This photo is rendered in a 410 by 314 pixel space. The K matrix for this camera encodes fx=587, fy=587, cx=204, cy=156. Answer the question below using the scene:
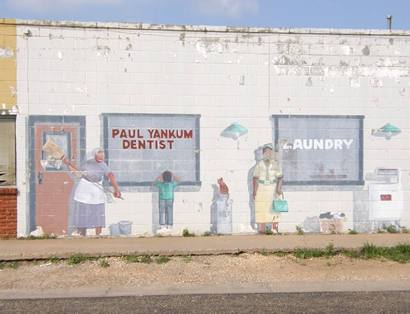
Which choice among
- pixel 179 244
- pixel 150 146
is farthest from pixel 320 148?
pixel 179 244

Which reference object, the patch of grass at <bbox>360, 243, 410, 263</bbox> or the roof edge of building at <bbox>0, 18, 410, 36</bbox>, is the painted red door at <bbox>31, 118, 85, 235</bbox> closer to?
the roof edge of building at <bbox>0, 18, 410, 36</bbox>

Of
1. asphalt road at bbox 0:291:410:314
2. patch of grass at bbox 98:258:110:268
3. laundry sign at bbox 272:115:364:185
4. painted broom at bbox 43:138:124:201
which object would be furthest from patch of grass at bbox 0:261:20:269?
laundry sign at bbox 272:115:364:185

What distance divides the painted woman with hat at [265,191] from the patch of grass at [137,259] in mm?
3149

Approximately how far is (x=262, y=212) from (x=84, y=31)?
518 cm

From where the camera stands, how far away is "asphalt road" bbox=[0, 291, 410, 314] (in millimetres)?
7129

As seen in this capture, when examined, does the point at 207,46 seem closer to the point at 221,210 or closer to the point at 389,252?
the point at 221,210

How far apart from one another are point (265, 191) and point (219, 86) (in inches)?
94.1

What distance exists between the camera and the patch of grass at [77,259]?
9703mm

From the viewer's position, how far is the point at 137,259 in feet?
32.3

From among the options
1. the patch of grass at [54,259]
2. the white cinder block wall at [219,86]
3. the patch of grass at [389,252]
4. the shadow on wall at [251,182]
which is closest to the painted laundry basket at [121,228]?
the white cinder block wall at [219,86]

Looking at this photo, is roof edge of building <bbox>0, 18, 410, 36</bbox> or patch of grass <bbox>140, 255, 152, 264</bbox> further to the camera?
roof edge of building <bbox>0, 18, 410, 36</bbox>

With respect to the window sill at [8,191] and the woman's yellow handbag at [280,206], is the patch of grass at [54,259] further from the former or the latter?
the woman's yellow handbag at [280,206]

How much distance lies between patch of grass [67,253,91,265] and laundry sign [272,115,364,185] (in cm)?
463

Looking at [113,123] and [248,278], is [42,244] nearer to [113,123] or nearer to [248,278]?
[113,123]
